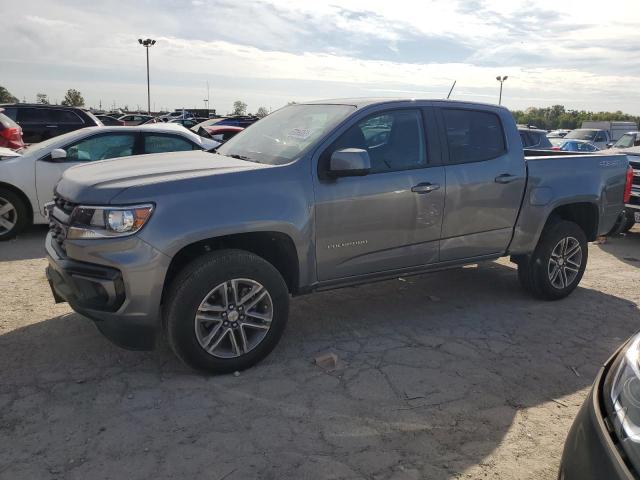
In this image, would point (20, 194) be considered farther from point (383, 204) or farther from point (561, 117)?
point (561, 117)

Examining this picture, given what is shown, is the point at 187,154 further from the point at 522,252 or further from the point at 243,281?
the point at 522,252

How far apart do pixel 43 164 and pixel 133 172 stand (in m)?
4.01

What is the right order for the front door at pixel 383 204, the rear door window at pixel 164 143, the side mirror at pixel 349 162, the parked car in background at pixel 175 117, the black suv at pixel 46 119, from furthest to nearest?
the parked car in background at pixel 175 117 → the black suv at pixel 46 119 → the rear door window at pixel 164 143 → the front door at pixel 383 204 → the side mirror at pixel 349 162

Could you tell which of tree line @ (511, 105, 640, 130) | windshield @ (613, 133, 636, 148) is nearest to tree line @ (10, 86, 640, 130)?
tree line @ (511, 105, 640, 130)

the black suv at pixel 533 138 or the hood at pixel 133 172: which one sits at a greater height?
the black suv at pixel 533 138

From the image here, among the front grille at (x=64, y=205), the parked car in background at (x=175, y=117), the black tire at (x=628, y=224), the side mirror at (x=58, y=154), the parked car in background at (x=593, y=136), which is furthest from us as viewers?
the parked car in background at (x=175, y=117)

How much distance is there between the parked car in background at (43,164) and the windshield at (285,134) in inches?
122

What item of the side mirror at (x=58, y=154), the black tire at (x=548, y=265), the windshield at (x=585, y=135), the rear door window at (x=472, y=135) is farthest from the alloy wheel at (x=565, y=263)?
the windshield at (x=585, y=135)

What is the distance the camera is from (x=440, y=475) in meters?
2.72

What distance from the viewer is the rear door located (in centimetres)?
452


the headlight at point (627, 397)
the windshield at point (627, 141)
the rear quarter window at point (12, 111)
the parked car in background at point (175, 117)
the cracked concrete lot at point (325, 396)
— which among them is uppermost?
the parked car in background at point (175, 117)

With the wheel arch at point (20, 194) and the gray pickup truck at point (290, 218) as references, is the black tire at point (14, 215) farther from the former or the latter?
the gray pickup truck at point (290, 218)

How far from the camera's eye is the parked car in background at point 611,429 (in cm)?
171

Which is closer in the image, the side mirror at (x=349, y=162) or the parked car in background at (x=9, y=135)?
the side mirror at (x=349, y=162)
